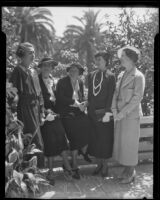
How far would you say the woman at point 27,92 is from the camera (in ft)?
14.9

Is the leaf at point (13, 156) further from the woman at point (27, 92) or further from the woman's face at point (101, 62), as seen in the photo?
the woman's face at point (101, 62)

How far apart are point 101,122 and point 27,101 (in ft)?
3.81

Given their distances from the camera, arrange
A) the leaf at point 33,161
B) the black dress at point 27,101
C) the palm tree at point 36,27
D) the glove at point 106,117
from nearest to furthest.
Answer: the leaf at point 33,161
the black dress at point 27,101
the glove at point 106,117
the palm tree at point 36,27

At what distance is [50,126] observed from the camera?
481 centimetres

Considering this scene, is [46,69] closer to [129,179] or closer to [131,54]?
[131,54]

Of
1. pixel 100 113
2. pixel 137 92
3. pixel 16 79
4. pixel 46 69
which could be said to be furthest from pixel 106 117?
pixel 16 79

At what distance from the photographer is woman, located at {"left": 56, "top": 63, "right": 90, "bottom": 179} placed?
16.3 feet

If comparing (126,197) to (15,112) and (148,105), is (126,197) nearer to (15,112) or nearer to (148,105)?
(15,112)

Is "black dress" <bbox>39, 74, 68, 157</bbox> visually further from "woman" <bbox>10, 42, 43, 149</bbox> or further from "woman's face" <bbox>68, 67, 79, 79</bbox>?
"woman's face" <bbox>68, 67, 79, 79</bbox>

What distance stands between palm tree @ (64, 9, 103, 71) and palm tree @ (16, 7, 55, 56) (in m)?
2.62

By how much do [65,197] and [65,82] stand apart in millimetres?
1668

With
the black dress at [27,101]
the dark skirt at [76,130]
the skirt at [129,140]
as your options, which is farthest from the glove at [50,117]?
the skirt at [129,140]

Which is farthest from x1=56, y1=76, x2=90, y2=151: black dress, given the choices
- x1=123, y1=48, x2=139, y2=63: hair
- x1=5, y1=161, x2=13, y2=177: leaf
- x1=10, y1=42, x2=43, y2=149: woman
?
x1=5, y1=161, x2=13, y2=177: leaf
